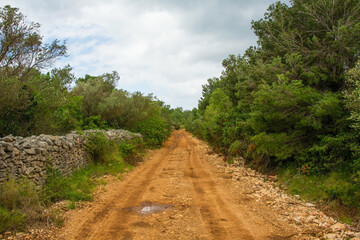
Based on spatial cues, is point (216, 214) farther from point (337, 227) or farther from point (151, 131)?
point (151, 131)

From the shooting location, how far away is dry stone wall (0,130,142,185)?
638 centimetres

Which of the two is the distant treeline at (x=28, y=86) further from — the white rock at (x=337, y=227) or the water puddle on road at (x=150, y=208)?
the white rock at (x=337, y=227)

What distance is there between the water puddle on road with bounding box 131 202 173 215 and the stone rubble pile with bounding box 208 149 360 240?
2.89 m

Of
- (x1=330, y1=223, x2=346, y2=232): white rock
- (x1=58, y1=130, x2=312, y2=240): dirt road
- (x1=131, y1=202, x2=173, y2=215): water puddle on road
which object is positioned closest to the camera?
(x1=58, y1=130, x2=312, y2=240): dirt road

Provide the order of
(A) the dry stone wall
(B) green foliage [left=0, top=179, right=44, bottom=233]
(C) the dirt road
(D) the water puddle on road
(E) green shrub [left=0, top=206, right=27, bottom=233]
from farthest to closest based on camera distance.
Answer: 1. (D) the water puddle on road
2. (A) the dry stone wall
3. (C) the dirt road
4. (B) green foliage [left=0, top=179, right=44, bottom=233]
5. (E) green shrub [left=0, top=206, right=27, bottom=233]

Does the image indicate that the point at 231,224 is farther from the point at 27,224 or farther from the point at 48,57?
the point at 48,57

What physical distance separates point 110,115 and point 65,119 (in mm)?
8140

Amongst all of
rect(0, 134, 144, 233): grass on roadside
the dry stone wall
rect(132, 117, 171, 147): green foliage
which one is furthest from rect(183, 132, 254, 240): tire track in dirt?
rect(132, 117, 171, 147): green foliage

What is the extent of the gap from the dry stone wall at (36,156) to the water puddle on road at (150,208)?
2.89m

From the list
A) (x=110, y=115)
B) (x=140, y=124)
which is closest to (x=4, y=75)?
(x=110, y=115)

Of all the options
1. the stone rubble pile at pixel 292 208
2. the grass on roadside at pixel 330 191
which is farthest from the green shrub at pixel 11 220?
the grass on roadside at pixel 330 191

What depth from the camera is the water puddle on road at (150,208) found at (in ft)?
22.3

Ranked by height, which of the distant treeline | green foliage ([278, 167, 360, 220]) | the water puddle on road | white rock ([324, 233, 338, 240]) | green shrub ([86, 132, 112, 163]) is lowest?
white rock ([324, 233, 338, 240])

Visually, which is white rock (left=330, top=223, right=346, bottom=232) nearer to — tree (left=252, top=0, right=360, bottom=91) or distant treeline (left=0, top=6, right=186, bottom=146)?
tree (left=252, top=0, right=360, bottom=91)
